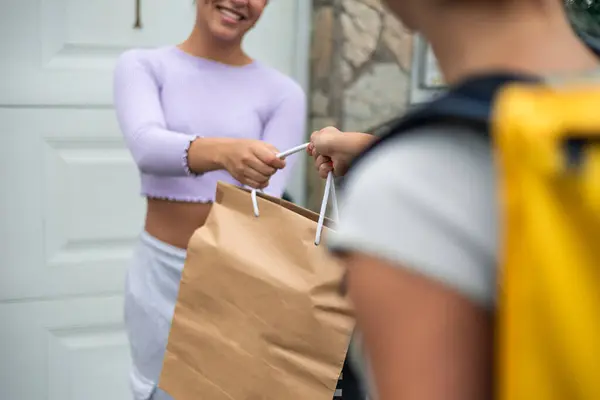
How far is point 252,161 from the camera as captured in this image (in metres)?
1.02

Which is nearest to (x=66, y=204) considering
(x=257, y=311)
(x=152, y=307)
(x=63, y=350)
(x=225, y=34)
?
(x=63, y=350)

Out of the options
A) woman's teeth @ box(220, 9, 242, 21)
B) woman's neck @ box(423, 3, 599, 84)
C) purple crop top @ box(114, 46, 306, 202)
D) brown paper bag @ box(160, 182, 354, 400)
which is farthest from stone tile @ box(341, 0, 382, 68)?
woman's neck @ box(423, 3, 599, 84)

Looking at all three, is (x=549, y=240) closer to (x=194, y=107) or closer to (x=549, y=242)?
(x=549, y=242)

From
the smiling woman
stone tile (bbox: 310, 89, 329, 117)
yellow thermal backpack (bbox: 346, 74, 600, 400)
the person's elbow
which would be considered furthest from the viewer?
stone tile (bbox: 310, 89, 329, 117)

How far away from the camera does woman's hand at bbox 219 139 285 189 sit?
3.30 ft

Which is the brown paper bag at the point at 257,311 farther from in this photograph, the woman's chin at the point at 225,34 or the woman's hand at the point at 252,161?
the woman's chin at the point at 225,34

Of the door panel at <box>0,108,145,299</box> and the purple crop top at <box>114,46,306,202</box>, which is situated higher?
the purple crop top at <box>114,46,306,202</box>

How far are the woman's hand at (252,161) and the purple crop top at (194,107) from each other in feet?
0.49

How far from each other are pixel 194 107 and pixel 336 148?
0.53 metres

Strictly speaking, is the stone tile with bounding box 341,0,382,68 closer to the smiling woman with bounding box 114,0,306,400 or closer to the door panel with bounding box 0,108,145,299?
the smiling woman with bounding box 114,0,306,400

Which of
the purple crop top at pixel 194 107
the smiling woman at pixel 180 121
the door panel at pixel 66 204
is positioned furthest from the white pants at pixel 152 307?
the door panel at pixel 66 204

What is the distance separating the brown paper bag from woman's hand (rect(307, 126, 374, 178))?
0.07m

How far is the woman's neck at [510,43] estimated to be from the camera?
375 millimetres

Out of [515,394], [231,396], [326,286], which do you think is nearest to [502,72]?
[515,394]
